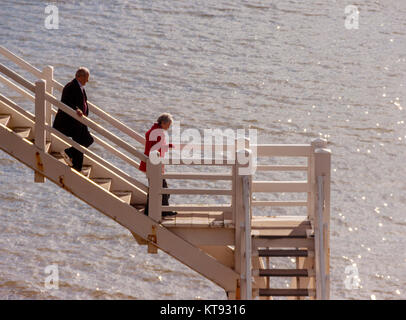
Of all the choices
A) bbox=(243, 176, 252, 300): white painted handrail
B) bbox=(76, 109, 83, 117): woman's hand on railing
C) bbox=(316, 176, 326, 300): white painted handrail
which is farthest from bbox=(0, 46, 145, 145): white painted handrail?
bbox=(316, 176, 326, 300): white painted handrail

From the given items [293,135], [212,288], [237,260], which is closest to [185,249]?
[237,260]

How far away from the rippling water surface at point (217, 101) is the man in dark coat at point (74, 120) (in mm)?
10161

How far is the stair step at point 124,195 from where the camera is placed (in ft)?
51.8

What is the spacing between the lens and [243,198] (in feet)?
49.0

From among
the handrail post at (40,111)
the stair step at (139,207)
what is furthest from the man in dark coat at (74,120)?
the stair step at (139,207)

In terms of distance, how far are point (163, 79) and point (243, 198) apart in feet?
77.8

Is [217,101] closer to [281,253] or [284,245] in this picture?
[284,245]

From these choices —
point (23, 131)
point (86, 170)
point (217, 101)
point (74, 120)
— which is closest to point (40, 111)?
point (74, 120)

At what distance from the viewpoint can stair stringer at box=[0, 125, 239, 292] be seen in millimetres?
15289

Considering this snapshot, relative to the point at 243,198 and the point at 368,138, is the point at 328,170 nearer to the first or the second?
the point at 243,198

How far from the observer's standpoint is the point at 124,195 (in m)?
16.0

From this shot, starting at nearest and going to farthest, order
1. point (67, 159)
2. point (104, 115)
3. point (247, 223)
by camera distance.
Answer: point (247, 223)
point (67, 159)
point (104, 115)

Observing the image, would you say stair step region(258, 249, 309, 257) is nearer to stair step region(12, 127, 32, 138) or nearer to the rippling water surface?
stair step region(12, 127, 32, 138)

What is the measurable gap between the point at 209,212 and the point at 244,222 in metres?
1.17
